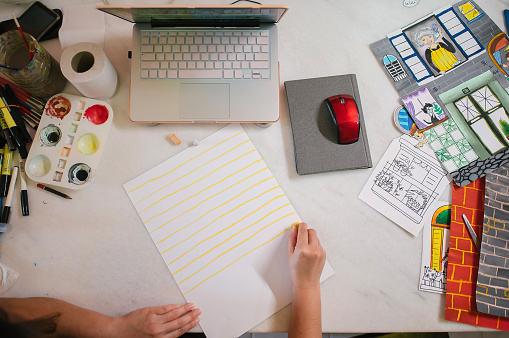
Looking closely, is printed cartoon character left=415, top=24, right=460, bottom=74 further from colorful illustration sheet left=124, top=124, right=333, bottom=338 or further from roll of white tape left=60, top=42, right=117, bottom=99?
roll of white tape left=60, top=42, right=117, bottom=99

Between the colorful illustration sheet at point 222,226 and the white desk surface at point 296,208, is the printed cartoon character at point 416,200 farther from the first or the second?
the colorful illustration sheet at point 222,226

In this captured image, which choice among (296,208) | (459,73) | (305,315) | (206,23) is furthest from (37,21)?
(459,73)

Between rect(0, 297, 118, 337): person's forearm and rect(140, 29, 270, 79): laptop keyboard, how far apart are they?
53 cm

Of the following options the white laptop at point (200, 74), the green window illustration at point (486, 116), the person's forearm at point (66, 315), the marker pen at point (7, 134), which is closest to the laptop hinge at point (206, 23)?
the white laptop at point (200, 74)

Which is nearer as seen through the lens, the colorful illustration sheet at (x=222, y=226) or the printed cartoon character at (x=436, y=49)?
the colorful illustration sheet at (x=222, y=226)

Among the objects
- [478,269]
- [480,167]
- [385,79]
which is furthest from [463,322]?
[385,79]

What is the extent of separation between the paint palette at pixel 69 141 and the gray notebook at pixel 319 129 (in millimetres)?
443

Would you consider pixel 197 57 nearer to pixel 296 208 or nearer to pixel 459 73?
pixel 296 208

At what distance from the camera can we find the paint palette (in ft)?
2.51

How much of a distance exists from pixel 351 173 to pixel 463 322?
1.32 feet

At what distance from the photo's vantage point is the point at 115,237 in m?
0.77

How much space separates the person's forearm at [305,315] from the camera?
2.31 ft

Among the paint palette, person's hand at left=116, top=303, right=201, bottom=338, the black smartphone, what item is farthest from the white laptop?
person's hand at left=116, top=303, right=201, bottom=338

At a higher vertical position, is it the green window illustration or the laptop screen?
the laptop screen
